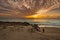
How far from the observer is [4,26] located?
2.94m

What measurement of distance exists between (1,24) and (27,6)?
27.3 inches

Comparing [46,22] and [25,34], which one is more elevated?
[46,22]

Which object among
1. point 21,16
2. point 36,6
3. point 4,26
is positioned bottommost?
point 4,26

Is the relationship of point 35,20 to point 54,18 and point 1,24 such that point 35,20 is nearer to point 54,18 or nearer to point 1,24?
point 54,18

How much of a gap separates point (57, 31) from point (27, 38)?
67cm

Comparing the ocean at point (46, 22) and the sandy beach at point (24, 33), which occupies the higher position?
the ocean at point (46, 22)

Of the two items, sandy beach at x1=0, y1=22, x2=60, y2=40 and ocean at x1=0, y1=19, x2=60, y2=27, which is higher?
ocean at x1=0, y1=19, x2=60, y2=27

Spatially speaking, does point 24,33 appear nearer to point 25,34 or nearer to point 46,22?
point 25,34

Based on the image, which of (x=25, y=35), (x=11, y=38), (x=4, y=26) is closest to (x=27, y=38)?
(x=25, y=35)

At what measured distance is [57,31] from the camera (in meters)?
2.92

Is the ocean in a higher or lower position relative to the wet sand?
higher

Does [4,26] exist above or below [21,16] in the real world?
below

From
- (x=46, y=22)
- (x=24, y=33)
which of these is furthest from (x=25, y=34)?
(x=46, y=22)

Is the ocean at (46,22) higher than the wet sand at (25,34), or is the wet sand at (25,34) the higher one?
the ocean at (46,22)
